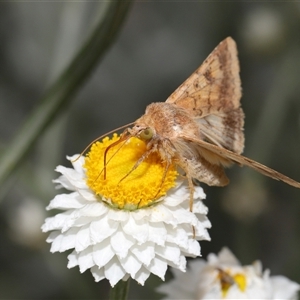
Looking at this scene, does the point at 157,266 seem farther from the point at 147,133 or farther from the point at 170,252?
the point at 147,133

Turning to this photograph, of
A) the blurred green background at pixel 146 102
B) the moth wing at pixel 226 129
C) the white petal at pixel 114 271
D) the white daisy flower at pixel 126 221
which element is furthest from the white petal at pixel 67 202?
the blurred green background at pixel 146 102

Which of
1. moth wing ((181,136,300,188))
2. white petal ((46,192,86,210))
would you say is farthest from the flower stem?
moth wing ((181,136,300,188))

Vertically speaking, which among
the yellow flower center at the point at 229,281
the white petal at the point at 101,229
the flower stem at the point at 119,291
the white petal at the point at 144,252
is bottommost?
the yellow flower center at the point at 229,281

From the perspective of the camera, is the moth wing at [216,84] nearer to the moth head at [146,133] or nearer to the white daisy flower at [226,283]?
the moth head at [146,133]

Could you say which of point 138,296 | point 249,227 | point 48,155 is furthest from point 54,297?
point 249,227

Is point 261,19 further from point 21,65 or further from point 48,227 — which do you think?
point 48,227

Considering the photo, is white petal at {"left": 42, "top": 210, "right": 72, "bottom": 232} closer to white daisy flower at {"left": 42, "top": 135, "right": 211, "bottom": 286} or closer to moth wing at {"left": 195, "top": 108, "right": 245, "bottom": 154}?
→ white daisy flower at {"left": 42, "top": 135, "right": 211, "bottom": 286}

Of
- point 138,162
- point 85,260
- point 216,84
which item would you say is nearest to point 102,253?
point 85,260

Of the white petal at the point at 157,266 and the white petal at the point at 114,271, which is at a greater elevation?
the white petal at the point at 114,271
